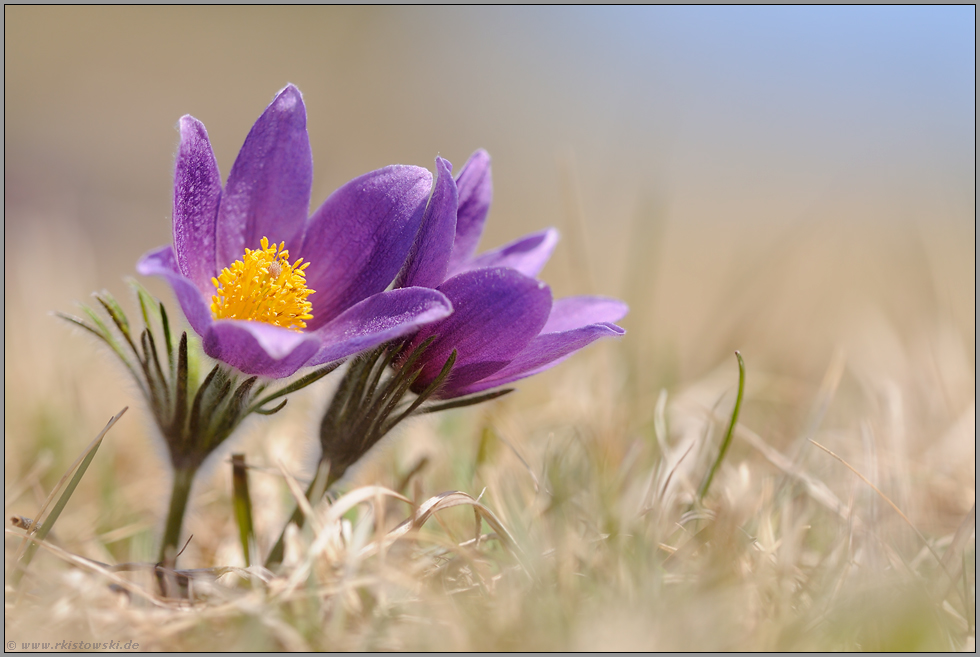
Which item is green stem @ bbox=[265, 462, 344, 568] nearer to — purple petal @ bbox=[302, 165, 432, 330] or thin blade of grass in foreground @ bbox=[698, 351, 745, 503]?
purple petal @ bbox=[302, 165, 432, 330]

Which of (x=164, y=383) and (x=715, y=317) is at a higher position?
(x=164, y=383)

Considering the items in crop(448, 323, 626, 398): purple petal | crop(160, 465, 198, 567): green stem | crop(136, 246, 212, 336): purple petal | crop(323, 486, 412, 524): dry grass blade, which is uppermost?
crop(136, 246, 212, 336): purple petal

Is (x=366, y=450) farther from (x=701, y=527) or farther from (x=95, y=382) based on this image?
(x=95, y=382)

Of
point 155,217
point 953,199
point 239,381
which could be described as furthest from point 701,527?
point 155,217

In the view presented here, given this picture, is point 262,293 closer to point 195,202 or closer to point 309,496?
point 195,202

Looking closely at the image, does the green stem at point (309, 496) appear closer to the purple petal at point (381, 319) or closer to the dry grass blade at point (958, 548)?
the purple petal at point (381, 319)

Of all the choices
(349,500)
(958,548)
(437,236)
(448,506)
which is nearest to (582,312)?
(437,236)

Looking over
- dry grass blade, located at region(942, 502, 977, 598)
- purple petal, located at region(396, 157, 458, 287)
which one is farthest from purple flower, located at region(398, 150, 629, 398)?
dry grass blade, located at region(942, 502, 977, 598)
